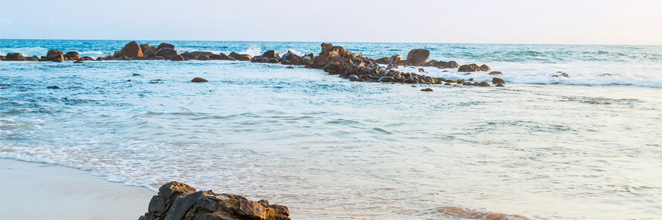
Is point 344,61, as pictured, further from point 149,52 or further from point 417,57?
point 149,52

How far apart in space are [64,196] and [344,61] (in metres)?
19.8

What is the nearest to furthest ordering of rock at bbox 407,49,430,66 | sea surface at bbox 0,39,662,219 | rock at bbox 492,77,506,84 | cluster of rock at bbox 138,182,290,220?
1. cluster of rock at bbox 138,182,290,220
2. sea surface at bbox 0,39,662,219
3. rock at bbox 492,77,506,84
4. rock at bbox 407,49,430,66

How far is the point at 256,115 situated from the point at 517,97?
7.01 metres

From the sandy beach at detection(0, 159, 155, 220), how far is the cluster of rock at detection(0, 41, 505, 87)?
1108 centimetres

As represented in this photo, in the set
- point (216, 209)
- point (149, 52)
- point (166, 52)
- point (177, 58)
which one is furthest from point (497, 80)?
point (149, 52)

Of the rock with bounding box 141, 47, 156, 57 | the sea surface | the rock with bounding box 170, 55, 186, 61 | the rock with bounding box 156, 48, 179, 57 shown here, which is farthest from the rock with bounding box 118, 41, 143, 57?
the sea surface

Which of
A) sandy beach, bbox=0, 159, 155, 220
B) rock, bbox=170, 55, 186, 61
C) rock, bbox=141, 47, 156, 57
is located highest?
rock, bbox=141, 47, 156, 57

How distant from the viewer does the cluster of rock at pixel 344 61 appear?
16.5 metres

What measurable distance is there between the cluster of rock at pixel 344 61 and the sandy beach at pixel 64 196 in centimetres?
1108

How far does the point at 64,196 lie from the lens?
3342mm

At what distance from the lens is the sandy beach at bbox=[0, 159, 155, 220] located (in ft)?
9.78

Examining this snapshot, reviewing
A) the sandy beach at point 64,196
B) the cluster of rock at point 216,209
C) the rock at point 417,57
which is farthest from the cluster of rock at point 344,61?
the cluster of rock at point 216,209

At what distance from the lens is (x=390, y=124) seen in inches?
263

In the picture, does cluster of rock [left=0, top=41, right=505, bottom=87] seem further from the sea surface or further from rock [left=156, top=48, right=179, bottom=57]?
the sea surface
